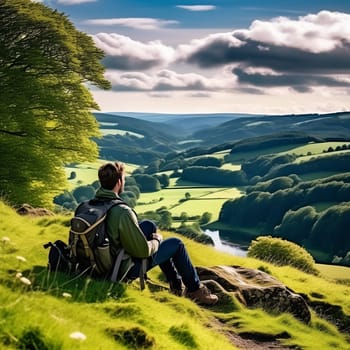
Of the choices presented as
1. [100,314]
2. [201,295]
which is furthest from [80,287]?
[201,295]

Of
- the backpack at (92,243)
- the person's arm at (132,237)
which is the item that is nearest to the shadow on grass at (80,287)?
the backpack at (92,243)

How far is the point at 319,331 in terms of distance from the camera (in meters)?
15.5

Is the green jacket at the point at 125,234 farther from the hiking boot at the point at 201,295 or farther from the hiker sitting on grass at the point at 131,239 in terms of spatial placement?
the hiking boot at the point at 201,295

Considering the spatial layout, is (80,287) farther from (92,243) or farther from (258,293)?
(258,293)

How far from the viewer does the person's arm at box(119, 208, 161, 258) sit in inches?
386

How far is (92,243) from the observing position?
9.83 meters

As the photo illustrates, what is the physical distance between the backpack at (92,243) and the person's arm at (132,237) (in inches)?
7.1

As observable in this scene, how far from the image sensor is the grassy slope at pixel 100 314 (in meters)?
6.04

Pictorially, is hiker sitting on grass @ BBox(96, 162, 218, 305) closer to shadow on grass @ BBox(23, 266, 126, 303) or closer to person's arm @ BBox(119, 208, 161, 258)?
person's arm @ BBox(119, 208, 161, 258)

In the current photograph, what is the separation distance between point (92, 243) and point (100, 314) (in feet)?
5.51

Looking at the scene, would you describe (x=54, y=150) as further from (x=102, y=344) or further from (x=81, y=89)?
(x=102, y=344)

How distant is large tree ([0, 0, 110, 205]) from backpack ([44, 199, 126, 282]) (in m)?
25.8

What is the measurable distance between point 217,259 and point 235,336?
8.75m

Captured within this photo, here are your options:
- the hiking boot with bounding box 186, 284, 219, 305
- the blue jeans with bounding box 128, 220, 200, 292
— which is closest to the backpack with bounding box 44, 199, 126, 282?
the blue jeans with bounding box 128, 220, 200, 292
